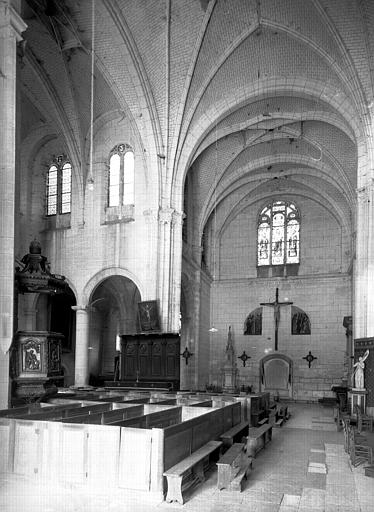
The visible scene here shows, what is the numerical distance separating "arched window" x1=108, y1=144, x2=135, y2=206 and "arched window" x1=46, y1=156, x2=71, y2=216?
2.31 m

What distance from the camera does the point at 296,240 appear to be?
1273 inches

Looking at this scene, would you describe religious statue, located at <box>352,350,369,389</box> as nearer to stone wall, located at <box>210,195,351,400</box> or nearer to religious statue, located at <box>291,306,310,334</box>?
stone wall, located at <box>210,195,351,400</box>

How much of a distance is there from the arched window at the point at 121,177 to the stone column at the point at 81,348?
16.6 feet

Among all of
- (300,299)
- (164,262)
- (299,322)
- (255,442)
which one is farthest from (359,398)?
(300,299)

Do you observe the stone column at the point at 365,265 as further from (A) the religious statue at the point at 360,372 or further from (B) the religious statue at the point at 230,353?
(B) the religious statue at the point at 230,353

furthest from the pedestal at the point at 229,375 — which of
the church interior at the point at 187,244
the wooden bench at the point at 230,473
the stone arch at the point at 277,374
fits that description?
the wooden bench at the point at 230,473

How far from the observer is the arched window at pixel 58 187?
81.1ft

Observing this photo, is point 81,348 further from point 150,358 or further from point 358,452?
point 358,452

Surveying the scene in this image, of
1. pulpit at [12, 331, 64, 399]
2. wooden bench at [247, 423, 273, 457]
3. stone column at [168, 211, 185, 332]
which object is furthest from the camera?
stone column at [168, 211, 185, 332]

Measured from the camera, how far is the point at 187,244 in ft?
93.2

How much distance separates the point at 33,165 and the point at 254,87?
1096 centimetres

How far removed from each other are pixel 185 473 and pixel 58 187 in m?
19.4

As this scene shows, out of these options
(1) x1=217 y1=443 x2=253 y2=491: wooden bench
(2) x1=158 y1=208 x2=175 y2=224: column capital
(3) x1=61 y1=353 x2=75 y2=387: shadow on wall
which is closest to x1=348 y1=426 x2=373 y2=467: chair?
(1) x1=217 y1=443 x2=253 y2=491: wooden bench

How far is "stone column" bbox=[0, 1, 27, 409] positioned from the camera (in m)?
11.2
